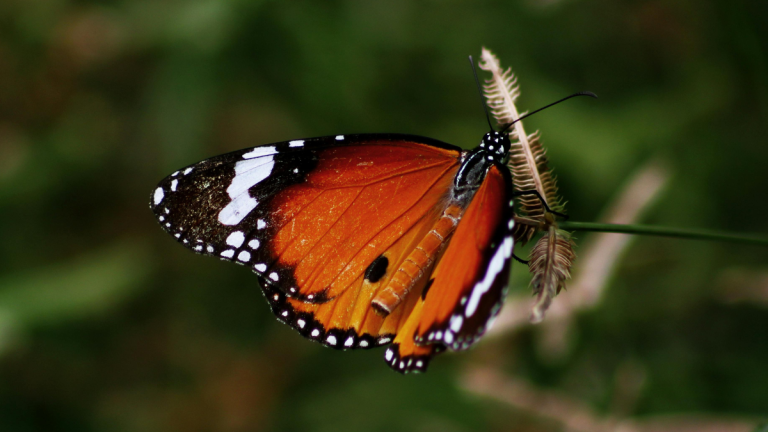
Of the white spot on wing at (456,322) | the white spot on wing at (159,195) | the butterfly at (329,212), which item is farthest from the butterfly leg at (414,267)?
the white spot on wing at (159,195)

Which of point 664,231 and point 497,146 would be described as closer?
point 664,231

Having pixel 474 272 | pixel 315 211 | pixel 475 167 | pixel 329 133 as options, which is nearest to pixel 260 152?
pixel 315 211

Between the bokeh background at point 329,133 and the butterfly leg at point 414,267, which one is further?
the bokeh background at point 329,133

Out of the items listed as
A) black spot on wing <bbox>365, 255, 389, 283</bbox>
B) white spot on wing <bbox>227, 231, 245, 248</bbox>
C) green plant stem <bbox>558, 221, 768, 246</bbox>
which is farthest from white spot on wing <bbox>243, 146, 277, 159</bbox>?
green plant stem <bbox>558, 221, 768, 246</bbox>

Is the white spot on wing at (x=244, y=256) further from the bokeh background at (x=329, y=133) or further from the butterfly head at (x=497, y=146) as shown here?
the bokeh background at (x=329, y=133)

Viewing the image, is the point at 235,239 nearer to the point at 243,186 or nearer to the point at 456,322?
the point at 243,186

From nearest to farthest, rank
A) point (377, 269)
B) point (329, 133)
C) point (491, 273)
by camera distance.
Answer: point (491, 273) < point (377, 269) < point (329, 133)
